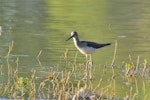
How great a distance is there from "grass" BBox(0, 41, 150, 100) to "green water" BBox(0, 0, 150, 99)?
0.23 m

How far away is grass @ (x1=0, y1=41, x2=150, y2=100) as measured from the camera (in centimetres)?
1095

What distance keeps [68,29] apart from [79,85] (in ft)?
33.7

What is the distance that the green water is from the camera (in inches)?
607

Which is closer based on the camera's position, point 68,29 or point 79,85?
point 79,85

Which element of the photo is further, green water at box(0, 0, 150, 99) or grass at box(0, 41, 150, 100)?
green water at box(0, 0, 150, 99)

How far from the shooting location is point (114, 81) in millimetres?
12703

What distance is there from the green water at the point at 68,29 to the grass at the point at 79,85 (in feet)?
0.77

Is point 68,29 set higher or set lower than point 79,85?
higher

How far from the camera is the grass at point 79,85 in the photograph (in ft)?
35.9

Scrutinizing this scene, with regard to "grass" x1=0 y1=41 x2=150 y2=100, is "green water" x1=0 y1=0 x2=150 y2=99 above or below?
above

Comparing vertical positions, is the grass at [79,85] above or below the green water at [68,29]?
below

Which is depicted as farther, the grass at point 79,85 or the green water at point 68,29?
the green water at point 68,29

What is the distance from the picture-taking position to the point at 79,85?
35.3 feet

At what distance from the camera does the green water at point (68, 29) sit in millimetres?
15422
